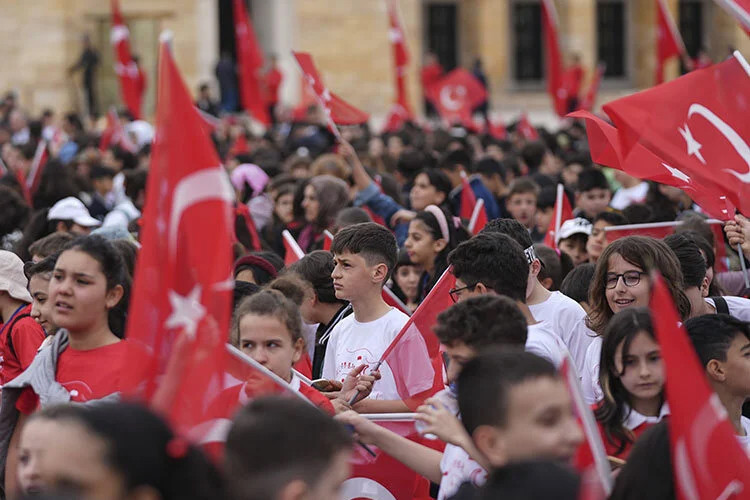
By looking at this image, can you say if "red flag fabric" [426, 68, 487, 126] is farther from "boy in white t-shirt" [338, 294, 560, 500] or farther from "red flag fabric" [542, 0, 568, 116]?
"boy in white t-shirt" [338, 294, 560, 500]

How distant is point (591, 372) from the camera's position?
5562 millimetres

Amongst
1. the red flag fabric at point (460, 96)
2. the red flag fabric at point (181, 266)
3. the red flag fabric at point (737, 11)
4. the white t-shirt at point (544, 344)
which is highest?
the red flag fabric at point (737, 11)

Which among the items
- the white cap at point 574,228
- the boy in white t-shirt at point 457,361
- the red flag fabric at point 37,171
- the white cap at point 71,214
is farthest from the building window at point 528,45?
the boy in white t-shirt at point 457,361

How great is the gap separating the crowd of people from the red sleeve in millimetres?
11

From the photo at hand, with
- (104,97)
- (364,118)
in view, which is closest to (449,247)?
(364,118)

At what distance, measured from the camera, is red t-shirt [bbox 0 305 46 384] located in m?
5.66

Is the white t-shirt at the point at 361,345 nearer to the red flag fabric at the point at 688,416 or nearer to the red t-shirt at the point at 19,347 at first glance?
Result: the red t-shirt at the point at 19,347

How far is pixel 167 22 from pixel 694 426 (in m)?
27.5

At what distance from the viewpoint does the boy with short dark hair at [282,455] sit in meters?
3.13

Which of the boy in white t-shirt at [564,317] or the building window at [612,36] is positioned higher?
the boy in white t-shirt at [564,317]

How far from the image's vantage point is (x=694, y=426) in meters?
3.58

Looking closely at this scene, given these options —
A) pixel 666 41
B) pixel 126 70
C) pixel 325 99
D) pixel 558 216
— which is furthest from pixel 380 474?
pixel 126 70

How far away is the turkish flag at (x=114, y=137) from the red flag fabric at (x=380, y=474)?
1245cm

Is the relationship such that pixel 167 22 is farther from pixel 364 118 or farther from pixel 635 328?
pixel 635 328
